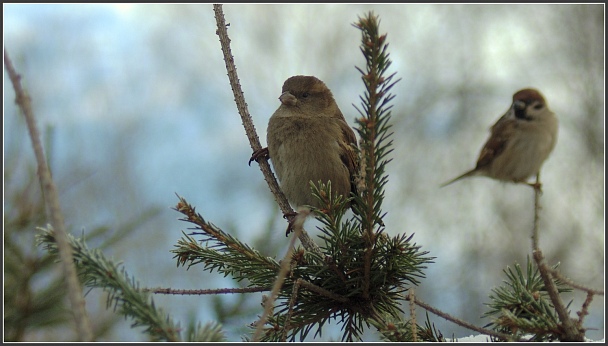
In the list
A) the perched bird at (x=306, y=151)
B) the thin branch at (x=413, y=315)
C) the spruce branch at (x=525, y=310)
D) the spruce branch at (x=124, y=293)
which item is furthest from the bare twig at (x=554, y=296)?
the perched bird at (x=306, y=151)

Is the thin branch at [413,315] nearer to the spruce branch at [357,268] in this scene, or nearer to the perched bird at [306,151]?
the spruce branch at [357,268]

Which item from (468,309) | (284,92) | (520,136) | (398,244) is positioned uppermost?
(284,92)

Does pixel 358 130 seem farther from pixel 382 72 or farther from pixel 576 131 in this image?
pixel 576 131

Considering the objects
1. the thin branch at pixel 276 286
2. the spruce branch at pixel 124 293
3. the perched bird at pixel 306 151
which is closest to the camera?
the thin branch at pixel 276 286

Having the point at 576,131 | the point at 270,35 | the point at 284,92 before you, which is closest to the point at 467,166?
the point at 576,131

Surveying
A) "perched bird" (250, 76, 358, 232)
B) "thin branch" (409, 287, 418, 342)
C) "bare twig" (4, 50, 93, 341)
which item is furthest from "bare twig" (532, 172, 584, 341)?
"perched bird" (250, 76, 358, 232)

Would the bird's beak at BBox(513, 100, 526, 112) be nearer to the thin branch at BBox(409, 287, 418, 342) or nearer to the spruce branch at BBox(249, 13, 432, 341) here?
the spruce branch at BBox(249, 13, 432, 341)

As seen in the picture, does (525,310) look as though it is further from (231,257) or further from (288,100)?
(288,100)
